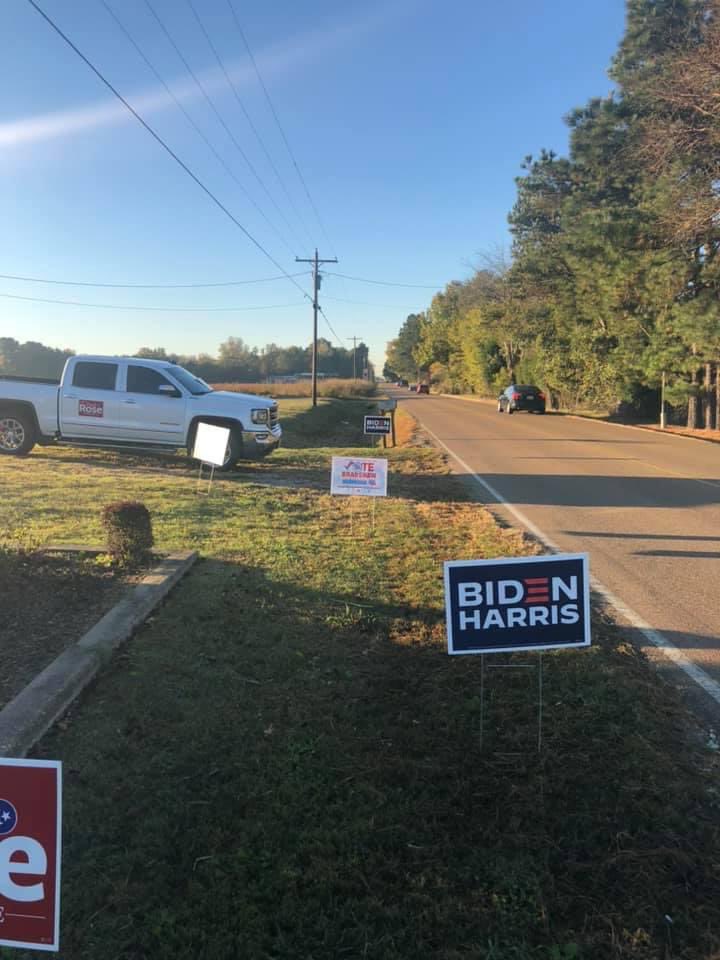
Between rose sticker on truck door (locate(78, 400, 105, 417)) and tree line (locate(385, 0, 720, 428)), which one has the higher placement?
tree line (locate(385, 0, 720, 428))

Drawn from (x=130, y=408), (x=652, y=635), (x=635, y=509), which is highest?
(x=130, y=408)

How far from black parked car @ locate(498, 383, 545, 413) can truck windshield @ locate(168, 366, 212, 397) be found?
25.9 m

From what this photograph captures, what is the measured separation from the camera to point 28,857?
1.67 meters

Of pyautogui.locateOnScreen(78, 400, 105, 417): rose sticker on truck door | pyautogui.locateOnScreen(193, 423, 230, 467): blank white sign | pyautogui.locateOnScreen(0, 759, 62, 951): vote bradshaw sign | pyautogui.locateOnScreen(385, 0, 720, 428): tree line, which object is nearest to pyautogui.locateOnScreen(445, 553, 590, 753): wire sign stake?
pyautogui.locateOnScreen(0, 759, 62, 951): vote bradshaw sign

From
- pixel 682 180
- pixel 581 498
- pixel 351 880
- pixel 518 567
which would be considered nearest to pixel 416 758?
pixel 351 880

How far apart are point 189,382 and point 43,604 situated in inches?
334

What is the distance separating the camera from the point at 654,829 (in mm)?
2727

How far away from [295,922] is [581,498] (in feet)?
30.3

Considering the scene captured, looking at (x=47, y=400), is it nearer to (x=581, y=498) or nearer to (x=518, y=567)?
(x=581, y=498)

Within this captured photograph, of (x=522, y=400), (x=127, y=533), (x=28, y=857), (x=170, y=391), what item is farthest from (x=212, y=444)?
(x=522, y=400)

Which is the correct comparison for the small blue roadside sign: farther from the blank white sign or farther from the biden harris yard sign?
the biden harris yard sign

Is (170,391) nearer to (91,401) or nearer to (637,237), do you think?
(91,401)

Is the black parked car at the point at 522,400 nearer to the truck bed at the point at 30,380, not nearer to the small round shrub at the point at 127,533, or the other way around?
the truck bed at the point at 30,380

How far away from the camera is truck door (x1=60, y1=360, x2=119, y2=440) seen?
Answer: 12.6 meters
